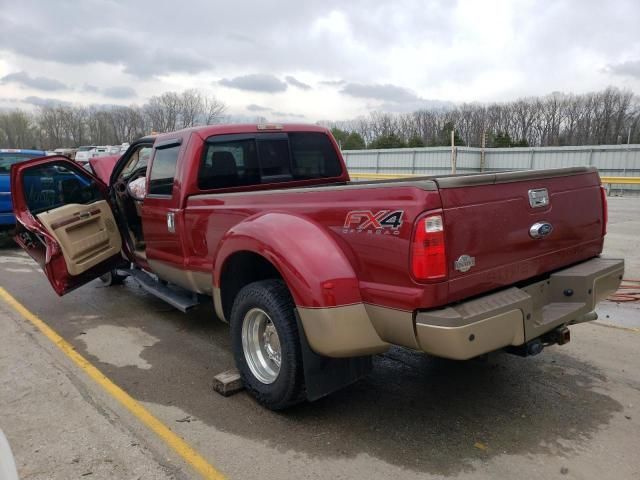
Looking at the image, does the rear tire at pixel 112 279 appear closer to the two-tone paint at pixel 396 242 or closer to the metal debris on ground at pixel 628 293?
the two-tone paint at pixel 396 242

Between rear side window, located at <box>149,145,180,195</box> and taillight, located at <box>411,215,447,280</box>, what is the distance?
109 inches

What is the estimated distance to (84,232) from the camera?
564 cm

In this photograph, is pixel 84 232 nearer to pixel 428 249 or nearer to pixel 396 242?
pixel 396 242

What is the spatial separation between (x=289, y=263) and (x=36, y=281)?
235 inches

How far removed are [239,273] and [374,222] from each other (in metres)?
1.50

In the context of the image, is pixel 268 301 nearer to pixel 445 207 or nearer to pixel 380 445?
pixel 380 445

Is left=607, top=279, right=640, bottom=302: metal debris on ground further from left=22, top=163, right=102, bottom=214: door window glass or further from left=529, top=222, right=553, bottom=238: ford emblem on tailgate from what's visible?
left=22, top=163, right=102, bottom=214: door window glass

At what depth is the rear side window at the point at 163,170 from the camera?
473cm

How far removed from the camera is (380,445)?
311cm

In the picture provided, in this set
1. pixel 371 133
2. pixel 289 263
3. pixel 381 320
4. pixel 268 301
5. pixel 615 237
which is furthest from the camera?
pixel 371 133

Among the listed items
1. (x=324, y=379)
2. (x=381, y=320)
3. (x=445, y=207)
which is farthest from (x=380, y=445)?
(x=445, y=207)

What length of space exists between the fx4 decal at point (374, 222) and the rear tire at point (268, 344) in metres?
0.74

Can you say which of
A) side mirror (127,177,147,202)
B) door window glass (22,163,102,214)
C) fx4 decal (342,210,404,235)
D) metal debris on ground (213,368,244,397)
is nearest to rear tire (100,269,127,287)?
door window glass (22,163,102,214)

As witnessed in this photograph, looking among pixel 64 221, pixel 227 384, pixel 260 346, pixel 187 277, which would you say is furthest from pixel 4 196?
pixel 260 346
